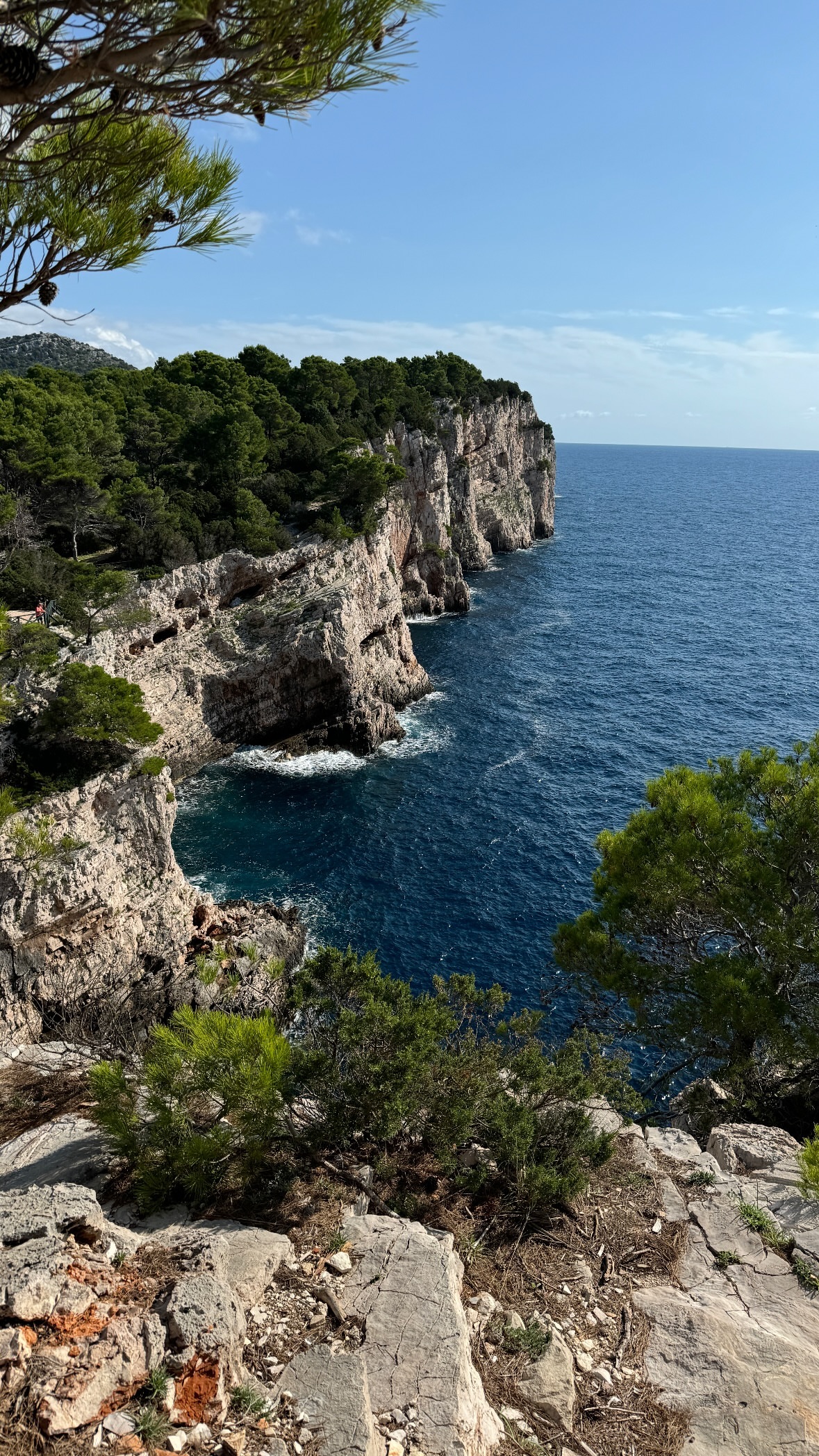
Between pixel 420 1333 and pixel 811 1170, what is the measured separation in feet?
17.5

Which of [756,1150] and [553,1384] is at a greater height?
[553,1384]

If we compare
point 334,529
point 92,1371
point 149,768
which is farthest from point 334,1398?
point 334,529

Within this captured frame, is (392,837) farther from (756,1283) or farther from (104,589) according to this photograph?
(756,1283)

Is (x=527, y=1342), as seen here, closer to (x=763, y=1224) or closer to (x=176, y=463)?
(x=763, y=1224)

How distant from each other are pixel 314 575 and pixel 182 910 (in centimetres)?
2352

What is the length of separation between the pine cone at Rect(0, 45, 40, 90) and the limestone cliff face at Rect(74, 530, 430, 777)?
107ft

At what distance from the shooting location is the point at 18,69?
15.3 feet

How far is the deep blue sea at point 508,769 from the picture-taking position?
27.9 metres

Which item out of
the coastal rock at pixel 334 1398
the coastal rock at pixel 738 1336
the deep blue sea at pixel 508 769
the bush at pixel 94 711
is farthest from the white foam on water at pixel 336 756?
the coastal rock at pixel 334 1398

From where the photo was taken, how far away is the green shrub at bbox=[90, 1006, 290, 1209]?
7855 mm

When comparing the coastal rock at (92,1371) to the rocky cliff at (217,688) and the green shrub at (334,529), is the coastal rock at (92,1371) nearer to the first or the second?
the rocky cliff at (217,688)

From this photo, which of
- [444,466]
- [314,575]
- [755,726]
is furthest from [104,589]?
[444,466]

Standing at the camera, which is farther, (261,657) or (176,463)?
(176,463)

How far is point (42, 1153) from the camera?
921cm
